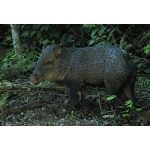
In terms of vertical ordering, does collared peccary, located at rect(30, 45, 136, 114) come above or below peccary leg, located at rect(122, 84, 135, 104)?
above

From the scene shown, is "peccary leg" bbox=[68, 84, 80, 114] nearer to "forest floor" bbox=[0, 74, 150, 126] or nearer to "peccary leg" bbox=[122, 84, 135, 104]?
"forest floor" bbox=[0, 74, 150, 126]

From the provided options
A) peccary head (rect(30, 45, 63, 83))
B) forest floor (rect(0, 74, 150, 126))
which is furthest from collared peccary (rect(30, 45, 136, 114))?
forest floor (rect(0, 74, 150, 126))

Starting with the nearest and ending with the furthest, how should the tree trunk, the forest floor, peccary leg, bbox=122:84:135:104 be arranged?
the forest floor → peccary leg, bbox=122:84:135:104 → the tree trunk

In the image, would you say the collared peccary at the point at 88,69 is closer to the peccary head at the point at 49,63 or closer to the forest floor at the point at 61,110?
the peccary head at the point at 49,63

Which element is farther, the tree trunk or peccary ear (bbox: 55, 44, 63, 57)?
the tree trunk

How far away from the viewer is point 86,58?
4.68 meters

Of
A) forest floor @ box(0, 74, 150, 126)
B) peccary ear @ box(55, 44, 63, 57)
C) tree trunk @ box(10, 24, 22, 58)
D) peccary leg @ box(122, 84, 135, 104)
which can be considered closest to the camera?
forest floor @ box(0, 74, 150, 126)

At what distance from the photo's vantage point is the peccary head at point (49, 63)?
464cm

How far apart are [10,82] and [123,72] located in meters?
1.72

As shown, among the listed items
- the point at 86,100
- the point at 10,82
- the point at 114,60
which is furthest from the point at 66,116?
the point at 10,82

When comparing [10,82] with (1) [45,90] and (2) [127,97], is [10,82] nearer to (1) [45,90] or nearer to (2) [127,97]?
(1) [45,90]

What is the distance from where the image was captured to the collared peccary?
14.5 ft

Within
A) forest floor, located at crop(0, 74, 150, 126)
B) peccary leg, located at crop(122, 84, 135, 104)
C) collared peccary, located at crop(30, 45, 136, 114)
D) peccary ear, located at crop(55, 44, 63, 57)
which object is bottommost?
forest floor, located at crop(0, 74, 150, 126)

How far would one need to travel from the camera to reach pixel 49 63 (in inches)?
185
